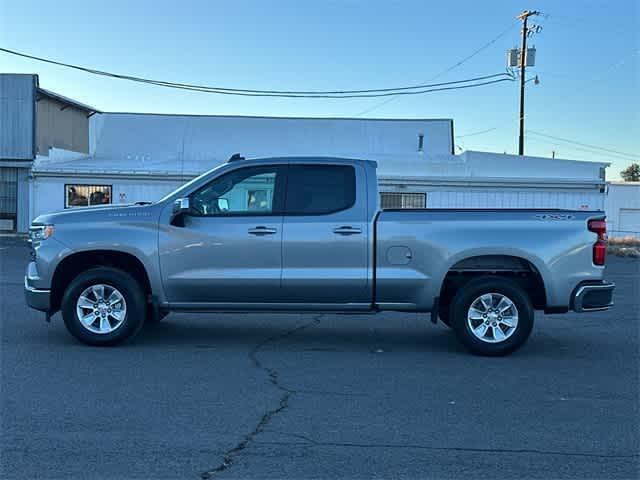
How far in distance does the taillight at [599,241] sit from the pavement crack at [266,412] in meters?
3.62

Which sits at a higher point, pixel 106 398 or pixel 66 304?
pixel 66 304

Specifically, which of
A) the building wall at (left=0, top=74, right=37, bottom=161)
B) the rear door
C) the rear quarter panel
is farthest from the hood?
the building wall at (left=0, top=74, right=37, bottom=161)

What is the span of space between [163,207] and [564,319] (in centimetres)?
615

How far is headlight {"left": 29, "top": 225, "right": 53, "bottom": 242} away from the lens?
786 cm

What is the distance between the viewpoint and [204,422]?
5.32 m

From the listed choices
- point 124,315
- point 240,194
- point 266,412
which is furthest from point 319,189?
point 266,412

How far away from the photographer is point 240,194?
26.1 feet

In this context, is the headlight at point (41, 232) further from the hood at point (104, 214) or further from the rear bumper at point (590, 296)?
the rear bumper at point (590, 296)

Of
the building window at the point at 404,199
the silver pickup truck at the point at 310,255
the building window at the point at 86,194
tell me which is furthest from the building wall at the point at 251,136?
the silver pickup truck at the point at 310,255

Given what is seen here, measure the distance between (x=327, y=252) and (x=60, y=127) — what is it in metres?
26.9

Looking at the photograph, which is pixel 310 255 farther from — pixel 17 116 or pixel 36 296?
pixel 17 116

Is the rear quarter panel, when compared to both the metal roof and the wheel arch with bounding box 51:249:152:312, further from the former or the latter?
the metal roof

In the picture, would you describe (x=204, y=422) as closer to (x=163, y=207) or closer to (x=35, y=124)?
(x=163, y=207)

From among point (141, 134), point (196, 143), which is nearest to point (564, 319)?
point (196, 143)
